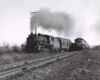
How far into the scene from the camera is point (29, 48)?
2642 cm

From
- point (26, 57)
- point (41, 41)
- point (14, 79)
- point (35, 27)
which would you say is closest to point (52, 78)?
point (14, 79)

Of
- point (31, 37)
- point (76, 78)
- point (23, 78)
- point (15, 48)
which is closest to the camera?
point (76, 78)

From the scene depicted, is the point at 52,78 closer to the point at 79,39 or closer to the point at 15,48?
the point at 15,48

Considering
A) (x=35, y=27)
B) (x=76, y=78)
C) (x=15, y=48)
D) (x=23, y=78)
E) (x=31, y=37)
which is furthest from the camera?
(x=35, y=27)

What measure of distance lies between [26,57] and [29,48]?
6382 mm

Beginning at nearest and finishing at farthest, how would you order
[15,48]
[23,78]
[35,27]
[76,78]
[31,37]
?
[76,78]
[23,78]
[31,37]
[15,48]
[35,27]

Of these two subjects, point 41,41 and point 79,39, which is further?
point 79,39

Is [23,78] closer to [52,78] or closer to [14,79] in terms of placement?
[14,79]

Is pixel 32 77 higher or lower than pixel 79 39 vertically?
lower

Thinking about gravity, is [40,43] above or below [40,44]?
above

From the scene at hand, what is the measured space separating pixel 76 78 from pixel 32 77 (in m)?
2.11

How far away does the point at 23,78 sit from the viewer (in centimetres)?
799

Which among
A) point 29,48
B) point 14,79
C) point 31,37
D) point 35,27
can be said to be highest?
point 35,27

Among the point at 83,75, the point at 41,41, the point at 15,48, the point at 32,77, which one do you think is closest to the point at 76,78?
the point at 83,75
